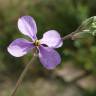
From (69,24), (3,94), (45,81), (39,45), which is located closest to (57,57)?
(39,45)

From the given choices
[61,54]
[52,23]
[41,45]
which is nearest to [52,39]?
[41,45]

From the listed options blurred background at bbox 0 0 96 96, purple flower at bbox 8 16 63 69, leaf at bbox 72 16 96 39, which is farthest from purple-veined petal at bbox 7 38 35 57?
blurred background at bbox 0 0 96 96

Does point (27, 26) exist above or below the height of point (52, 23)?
above

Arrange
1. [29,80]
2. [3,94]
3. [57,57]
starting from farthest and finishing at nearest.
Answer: [29,80]
[3,94]
[57,57]

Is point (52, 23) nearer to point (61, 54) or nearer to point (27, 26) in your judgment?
point (61, 54)

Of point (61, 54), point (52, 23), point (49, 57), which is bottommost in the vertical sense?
point (61, 54)

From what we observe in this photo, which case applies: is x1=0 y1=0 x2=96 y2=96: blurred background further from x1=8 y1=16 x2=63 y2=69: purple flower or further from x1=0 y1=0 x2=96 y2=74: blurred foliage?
x1=8 y1=16 x2=63 y2=69: purple flower

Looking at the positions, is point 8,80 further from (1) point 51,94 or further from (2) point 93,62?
(2) point 93,62
